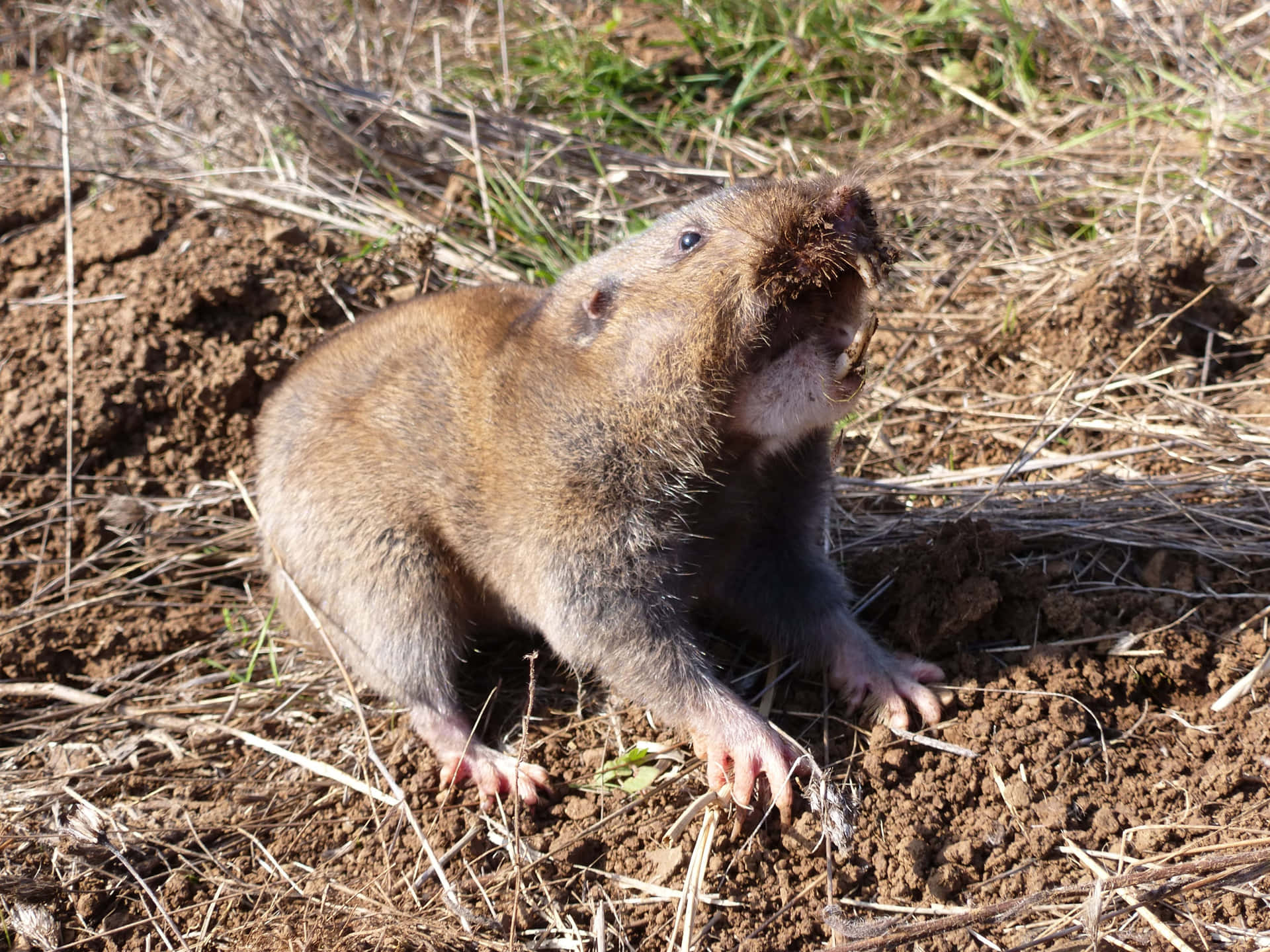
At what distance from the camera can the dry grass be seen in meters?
3.04

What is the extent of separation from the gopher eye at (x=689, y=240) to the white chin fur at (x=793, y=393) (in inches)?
14.8

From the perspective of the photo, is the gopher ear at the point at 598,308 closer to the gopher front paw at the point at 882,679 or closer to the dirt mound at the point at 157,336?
the gopher front paw at the point at 882,679

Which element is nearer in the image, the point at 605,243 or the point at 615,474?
the point at 615,474

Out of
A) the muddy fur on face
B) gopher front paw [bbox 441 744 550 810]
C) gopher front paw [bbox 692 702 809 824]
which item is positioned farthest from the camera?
gopher front paw [bbox 441 744 550 810]

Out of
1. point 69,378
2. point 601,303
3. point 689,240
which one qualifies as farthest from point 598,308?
point 69,378

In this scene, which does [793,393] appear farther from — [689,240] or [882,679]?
[882,679]

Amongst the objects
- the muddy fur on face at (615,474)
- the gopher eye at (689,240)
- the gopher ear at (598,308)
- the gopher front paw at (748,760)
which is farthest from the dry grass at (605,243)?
the gopher eye at (689,240)

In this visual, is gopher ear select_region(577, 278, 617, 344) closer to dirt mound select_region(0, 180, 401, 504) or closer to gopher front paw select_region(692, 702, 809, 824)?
gopher front paw select_region(692, 702, 809, 824)

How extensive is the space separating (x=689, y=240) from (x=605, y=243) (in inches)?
98.2

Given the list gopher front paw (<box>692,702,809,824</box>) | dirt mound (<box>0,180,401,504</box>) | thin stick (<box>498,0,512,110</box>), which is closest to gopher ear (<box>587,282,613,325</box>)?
gopher front paw (<box>692,702,809,824</box>)

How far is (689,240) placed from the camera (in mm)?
2828

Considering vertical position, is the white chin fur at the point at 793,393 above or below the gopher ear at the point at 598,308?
below

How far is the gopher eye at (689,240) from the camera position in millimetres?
2809

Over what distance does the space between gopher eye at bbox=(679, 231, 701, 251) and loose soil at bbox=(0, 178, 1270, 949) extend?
132cm
